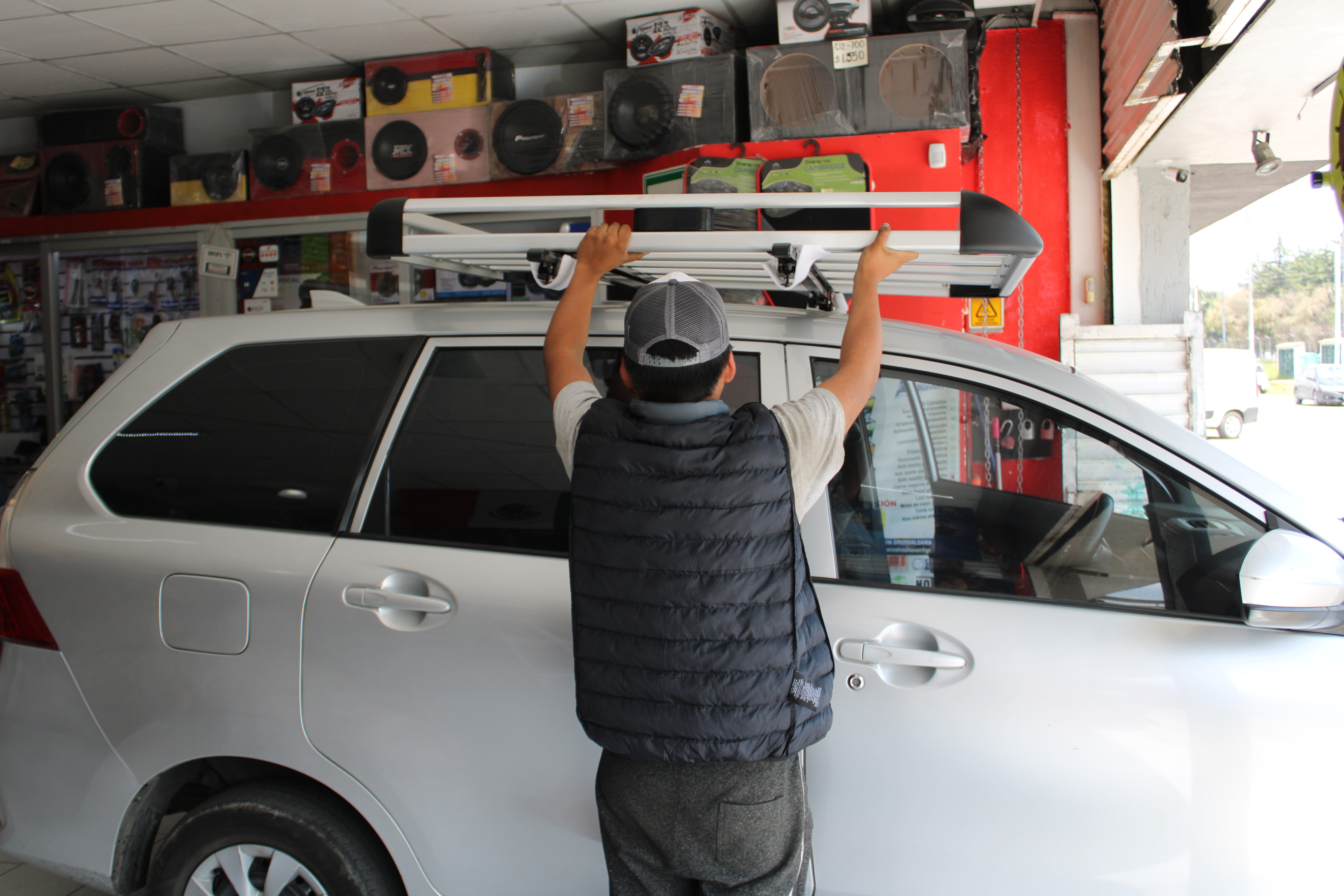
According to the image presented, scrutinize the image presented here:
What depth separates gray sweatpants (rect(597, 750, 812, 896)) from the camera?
130 cm

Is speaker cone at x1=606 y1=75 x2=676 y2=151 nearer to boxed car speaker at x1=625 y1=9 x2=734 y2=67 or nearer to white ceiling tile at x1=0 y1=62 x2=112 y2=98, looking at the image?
boxed car speaker at x1=625 y1=9 x2=734 y2=67

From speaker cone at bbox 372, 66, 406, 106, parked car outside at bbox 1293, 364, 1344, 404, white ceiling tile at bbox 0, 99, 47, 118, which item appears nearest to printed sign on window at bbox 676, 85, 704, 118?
speaker cone at bbox 372, 66, 406, 106

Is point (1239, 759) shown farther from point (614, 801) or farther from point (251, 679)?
point (251, 679)

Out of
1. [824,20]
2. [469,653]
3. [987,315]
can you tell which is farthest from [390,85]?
[469,653]

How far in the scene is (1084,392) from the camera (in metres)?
1.68

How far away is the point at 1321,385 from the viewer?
32.0ft

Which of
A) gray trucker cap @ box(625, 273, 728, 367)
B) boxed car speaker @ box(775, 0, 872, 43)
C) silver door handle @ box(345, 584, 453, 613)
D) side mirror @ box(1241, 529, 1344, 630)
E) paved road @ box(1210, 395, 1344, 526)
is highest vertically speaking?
boxed car speaker @ box(775, 0, 872, 43)

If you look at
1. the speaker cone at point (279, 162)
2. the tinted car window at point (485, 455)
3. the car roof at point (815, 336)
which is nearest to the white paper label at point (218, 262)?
the speaker cone at point (279, 162)

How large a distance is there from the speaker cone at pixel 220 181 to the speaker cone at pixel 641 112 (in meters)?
2.77

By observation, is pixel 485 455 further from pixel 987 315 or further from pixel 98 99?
pixel 98 99

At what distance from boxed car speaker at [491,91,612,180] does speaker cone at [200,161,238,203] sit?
75.8 inches

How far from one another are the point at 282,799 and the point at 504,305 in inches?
45.7

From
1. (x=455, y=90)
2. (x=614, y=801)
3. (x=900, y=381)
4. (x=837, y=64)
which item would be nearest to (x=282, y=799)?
(x=614, y=801)

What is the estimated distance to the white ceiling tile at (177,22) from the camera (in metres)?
4.48
